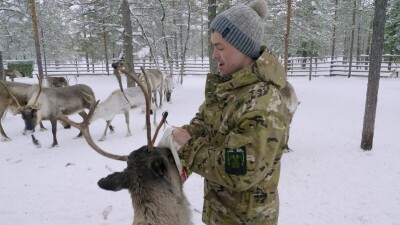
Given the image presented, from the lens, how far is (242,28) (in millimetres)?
1635

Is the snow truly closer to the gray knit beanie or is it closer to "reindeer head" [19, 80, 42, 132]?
"reindeer head" [19, 80, 42, 132]

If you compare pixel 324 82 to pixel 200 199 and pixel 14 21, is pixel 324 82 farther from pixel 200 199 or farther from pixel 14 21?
pixel 14 21

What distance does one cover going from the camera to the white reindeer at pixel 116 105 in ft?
25.4

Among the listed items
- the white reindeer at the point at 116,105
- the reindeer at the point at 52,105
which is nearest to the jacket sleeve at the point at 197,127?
the reindeer at the point at 52,105

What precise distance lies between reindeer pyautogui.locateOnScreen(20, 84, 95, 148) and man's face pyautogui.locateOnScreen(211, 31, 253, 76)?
5.81 m

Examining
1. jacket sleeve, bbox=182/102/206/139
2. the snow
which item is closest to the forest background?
the snow

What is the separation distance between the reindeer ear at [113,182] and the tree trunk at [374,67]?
5.63 m

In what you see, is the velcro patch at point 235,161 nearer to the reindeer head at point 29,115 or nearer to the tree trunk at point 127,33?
the reindeer head at point 29,115

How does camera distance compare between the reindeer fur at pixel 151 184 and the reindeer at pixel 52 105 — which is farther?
the reindeer at pixel 52 105

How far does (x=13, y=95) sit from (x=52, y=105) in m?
1.41

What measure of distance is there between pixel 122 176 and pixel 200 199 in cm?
280

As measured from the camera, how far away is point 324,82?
19.1m

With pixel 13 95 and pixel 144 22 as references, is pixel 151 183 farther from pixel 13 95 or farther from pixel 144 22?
pixel 144 22

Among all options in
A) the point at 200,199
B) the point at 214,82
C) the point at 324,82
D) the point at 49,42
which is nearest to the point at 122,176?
the point at 214,82
